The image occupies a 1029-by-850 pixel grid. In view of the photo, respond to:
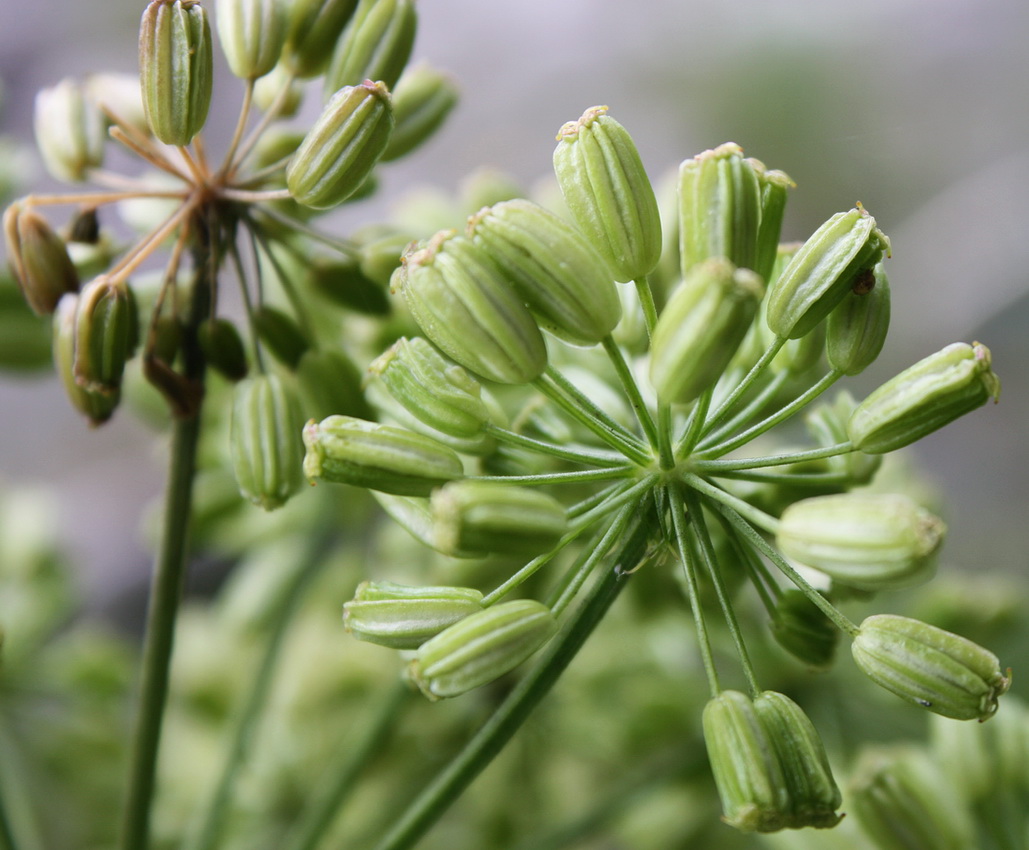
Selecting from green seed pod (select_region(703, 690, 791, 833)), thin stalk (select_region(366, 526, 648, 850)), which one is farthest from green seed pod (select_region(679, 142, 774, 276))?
green seed pod (select_region(703, 690, 791, 833))

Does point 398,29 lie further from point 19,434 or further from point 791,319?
point 19,434

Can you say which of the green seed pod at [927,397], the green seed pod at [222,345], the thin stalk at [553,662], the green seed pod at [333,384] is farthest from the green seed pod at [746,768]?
the green seed pod at [222,345]

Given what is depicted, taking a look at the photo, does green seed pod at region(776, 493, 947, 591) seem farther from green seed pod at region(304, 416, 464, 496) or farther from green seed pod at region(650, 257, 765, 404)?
green seed pod at region(304, 416, 464, 496)

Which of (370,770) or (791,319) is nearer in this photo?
(791,319)

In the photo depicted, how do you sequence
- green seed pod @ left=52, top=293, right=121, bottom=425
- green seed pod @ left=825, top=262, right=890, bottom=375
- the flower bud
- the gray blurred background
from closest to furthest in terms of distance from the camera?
green seed pod @ left=825, top=262, right=890, bottom=375 → green seed pod @ left=52, top=293, right=121, bottom=425 → the flower bud → the gray blurred background

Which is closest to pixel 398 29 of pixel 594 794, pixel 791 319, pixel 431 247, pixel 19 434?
pixel 431 247

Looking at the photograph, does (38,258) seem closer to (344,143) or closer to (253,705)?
(344,143)
